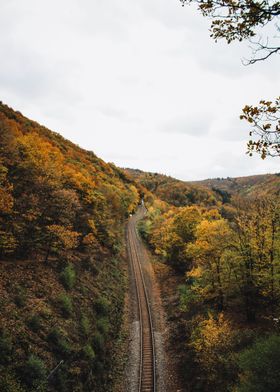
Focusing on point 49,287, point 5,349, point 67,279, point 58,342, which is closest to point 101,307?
point 67,279

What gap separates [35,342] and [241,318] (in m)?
15.7

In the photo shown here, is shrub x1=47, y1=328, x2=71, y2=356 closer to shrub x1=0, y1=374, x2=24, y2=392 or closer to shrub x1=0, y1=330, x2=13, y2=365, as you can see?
shrub x1=0, y1=330, x2=13, y2=365

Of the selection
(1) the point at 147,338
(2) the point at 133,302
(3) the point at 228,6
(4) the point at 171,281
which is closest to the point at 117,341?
(1) the point at 147,338

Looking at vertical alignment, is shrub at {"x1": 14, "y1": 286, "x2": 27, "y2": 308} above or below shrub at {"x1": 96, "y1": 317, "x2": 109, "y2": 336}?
above

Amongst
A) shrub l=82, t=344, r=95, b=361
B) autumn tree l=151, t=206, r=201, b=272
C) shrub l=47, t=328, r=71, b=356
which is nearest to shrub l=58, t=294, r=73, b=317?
shrub l=47, t=328, r=71, b=356

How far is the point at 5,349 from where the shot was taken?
1217 centimetres

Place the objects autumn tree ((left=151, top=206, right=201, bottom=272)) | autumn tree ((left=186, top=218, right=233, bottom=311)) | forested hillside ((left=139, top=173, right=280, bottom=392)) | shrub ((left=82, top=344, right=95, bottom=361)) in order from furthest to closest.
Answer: autumn tree ((left=151, top=206, right=201, bottom=272)) → autumn tree ((left=186, top=218, right=233, bottom=311)) → shrub ((left=82, top=344, right=95, bottom=361)) → forested hillside ((left=139, top=173, right=280, bottom=392))

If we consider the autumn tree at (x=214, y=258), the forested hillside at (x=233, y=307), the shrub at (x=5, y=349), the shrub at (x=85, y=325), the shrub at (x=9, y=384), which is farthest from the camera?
the autumn tree at (x=214, y=258)

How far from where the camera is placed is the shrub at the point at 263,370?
9586 millimetres

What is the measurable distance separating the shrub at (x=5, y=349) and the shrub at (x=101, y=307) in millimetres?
10686

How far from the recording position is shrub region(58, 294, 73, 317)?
18.5 m

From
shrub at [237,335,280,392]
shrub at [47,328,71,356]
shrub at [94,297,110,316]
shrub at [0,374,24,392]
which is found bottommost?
shrub at [94,297,110,316]

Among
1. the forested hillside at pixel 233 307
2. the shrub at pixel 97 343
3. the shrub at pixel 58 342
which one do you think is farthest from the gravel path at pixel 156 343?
the shrub at pixel 58 342

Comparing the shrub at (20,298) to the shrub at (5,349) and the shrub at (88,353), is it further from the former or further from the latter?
the shrub at (88,353)
